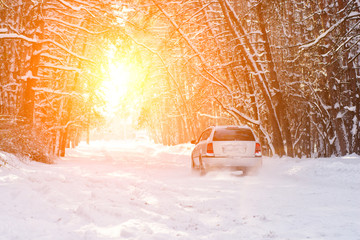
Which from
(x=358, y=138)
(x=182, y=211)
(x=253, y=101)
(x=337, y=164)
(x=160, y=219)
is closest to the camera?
(x=160, y=219)

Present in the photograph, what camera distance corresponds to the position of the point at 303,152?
31.6 m

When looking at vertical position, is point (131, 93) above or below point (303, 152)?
above

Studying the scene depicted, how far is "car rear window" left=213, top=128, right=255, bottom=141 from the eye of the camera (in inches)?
532

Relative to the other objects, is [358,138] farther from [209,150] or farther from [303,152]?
[303,152]

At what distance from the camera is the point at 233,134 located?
1368 centimetres

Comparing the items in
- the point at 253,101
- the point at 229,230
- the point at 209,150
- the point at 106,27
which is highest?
the point at 106,27

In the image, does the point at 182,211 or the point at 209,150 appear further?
the point at 209,150

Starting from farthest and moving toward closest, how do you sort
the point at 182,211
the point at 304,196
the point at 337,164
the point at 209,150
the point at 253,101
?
the point at 253,101 < the point at 209,150 < the point at 337,164 < the point at 304,196 < the point at 182,211

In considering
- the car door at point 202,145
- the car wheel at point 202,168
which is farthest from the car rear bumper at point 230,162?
the car door at point 202,145

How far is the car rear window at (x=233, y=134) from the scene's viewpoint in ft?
44.4

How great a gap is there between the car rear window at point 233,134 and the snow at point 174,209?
2447 mm

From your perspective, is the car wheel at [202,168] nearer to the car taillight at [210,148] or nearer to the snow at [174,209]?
the car taillight at [210,148]

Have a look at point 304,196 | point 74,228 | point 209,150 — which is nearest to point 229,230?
point 74,228

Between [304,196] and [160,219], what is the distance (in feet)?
12.6
